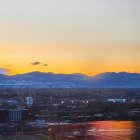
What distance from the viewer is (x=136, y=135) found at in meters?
7.94

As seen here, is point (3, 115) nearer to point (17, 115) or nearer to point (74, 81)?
point (17, 115)

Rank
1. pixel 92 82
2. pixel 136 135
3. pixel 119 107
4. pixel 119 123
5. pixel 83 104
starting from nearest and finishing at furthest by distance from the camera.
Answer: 1. pixel 136 135
2. pixel 119 123
3. pixel 119 107
4. pixel 83 104
5. pixel 92 82

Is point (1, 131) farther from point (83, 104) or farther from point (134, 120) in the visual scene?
point (83, 104)

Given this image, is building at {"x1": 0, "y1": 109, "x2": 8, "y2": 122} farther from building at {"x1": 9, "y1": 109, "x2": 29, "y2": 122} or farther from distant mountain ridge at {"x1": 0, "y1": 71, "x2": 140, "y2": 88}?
distant mountain ridge at {"x1": 0, "y1": 71, "x2": 140, "y2": 88}

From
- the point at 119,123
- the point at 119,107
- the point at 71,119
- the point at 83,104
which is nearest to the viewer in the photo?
the point at 119,123

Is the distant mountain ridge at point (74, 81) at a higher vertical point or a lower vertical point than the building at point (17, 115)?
higher

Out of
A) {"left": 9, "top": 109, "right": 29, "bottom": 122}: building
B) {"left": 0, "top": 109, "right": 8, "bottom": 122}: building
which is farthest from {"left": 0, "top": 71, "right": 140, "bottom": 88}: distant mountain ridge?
{"left": 0, "top": 109, "right": 8, "bottom": 122}: building

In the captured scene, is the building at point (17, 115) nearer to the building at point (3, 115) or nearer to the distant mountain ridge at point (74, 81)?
the building at point (3, 115)

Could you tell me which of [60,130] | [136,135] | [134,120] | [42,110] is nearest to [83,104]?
[42,110]

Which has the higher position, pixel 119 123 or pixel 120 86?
pixel 120 86

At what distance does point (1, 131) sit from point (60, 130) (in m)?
1.04

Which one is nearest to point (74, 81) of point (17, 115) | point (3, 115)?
point (17, 115)

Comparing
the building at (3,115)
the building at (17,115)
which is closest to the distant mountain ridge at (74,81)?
the building at (17,115)

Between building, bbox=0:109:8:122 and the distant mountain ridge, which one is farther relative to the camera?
the distant mountain ridge
